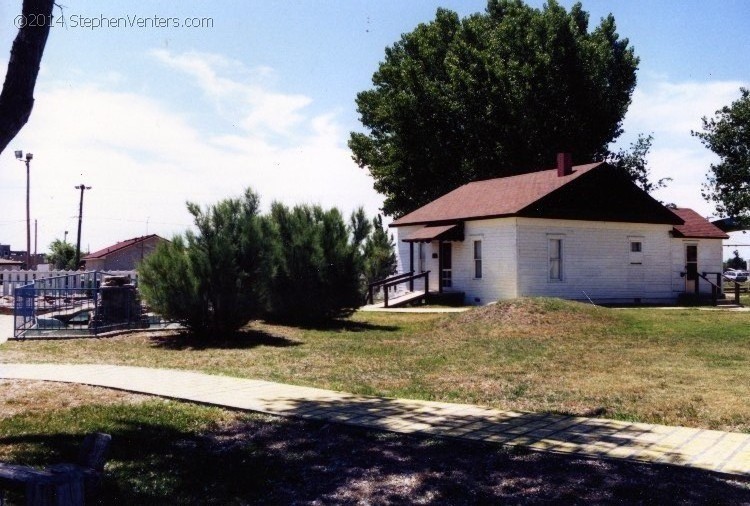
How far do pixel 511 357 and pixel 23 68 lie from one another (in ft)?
31.2

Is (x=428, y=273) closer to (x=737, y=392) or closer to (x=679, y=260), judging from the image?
(x=679, y=260)

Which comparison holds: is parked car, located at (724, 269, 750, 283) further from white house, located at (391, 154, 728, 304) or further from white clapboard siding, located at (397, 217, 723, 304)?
white clapboard siding, located at (397, 217, 723, 304)

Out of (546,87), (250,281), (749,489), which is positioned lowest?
(749,489)

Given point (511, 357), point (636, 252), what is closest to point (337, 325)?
point (511, 357)

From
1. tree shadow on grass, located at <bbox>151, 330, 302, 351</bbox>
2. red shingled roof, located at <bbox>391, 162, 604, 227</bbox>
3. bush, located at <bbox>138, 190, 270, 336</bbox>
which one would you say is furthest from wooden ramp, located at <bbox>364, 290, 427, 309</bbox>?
bush, located at <bbox>138, 190, 270, 336</bbox>

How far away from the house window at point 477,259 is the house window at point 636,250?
22.0 ft

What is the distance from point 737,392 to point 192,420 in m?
6.73

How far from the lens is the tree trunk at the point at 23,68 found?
20.6ft

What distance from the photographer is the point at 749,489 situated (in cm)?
506

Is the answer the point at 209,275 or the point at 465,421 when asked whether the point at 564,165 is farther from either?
the point at 465,421

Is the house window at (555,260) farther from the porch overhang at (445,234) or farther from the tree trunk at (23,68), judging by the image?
the tree trunk at (23,68)

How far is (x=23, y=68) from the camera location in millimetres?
6422

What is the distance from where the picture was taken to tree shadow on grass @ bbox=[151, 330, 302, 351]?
50.5ft

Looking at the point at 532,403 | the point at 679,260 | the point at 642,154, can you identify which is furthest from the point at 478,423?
the point at 642,154
